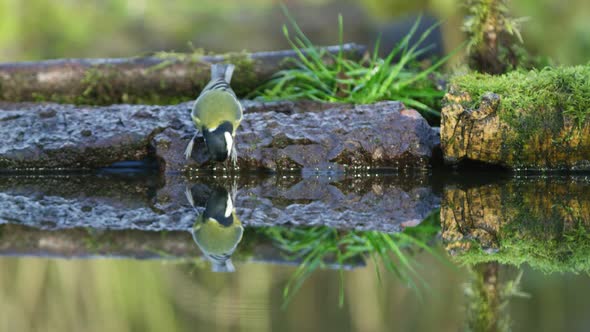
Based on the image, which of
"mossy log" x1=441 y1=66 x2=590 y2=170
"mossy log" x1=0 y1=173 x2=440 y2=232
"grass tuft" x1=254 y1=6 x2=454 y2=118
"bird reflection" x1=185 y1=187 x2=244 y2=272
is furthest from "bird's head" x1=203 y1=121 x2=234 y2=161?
"mossy log" x1=441 y1=66 x2=590 y2=170

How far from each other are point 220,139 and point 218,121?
0.48ft

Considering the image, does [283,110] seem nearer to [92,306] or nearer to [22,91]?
[22,91]

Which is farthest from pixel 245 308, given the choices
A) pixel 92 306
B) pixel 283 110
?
pixel 283 110

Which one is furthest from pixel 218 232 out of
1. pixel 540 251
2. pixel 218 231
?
pixel 540 251

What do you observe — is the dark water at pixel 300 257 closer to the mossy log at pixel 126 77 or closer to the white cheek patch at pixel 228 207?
the white cheek patch at pixel 228 207

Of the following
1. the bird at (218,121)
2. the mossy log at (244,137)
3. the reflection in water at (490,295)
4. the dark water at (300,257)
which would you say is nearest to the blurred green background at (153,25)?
the mossy log at (244,137)

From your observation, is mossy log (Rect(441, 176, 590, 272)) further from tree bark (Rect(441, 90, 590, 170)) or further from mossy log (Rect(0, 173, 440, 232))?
tree bark (Rect(441, 90, 590, 170))

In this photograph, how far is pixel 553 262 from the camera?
8.70 ft

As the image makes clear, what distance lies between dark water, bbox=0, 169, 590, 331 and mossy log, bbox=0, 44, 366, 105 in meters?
2.26

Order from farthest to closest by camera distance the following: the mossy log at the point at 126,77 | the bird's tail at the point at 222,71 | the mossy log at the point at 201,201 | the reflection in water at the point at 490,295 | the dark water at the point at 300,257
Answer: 1. the mossy log at the point at 126,77
2. the bird's tail at the point at 222,71
3. the mossy log at the point at 201,201
4. the dark water at the point at 300,257
5. the reflection in water at the point at 490,295

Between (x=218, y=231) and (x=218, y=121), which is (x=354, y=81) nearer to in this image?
(x=218, y=121)

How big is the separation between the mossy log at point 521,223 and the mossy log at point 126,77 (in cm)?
282

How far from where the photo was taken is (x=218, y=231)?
3.35 m

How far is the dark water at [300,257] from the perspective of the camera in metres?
2.02
